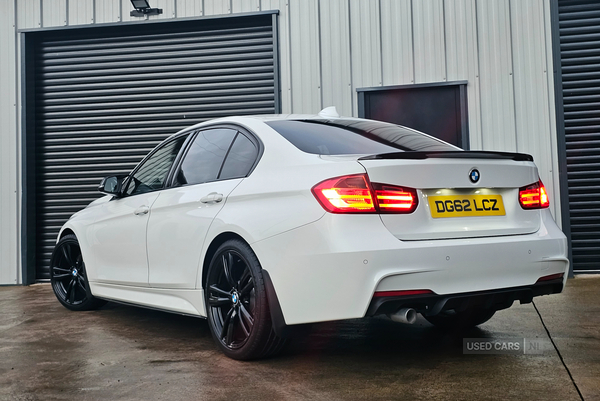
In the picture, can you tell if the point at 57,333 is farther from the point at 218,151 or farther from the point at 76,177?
the point at 76,177

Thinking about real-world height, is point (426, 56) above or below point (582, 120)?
above

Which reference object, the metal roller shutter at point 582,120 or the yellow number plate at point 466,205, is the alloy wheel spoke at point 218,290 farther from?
the metal roller shutter at point 582,120

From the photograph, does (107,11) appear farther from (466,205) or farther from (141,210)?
(466,205)

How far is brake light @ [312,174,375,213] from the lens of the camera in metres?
3.13

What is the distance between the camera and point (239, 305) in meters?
3.70

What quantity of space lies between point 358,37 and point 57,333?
5.35 m

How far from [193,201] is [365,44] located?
4.88 meters

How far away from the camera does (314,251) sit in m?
3.17

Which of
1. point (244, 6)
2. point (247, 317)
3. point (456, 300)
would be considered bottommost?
point (247, 317)

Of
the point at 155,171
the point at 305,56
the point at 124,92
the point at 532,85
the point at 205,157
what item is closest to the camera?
the point at 205,157

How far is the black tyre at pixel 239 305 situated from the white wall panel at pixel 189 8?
19.1 ft

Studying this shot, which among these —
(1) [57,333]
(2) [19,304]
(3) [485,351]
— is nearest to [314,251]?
(3) [485,351]

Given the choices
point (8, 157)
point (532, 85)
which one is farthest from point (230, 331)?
point (8, 157)

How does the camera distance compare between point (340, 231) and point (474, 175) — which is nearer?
point (340, 231)
